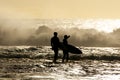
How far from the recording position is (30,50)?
124 feet

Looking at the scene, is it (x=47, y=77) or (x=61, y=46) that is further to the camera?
(x=61, y=46)

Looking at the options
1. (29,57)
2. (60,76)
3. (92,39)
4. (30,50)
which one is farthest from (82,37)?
(60,76)

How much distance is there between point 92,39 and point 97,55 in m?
26.2

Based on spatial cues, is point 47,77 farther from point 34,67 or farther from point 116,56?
point 116,56

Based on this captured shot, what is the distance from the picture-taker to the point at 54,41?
29.4 m

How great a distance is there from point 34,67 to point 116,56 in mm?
10512

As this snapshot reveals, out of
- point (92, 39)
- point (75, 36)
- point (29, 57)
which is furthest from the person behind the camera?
point (75, 36)

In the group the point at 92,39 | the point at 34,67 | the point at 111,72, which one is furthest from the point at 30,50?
the point at 92,39

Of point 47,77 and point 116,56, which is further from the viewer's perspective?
point 116,56

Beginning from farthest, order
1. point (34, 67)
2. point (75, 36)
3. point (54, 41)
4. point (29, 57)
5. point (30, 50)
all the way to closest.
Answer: point (75, 36), point (30, 50), point (29, 57), point (54, 41), point (34, 67)

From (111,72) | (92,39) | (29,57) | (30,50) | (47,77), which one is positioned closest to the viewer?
(47,77)

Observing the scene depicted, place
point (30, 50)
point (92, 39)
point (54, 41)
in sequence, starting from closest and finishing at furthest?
point (54, 41) < point (30, 50) < point (92, 39)

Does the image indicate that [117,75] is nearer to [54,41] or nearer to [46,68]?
[46,68]

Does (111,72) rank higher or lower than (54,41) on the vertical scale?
lower
